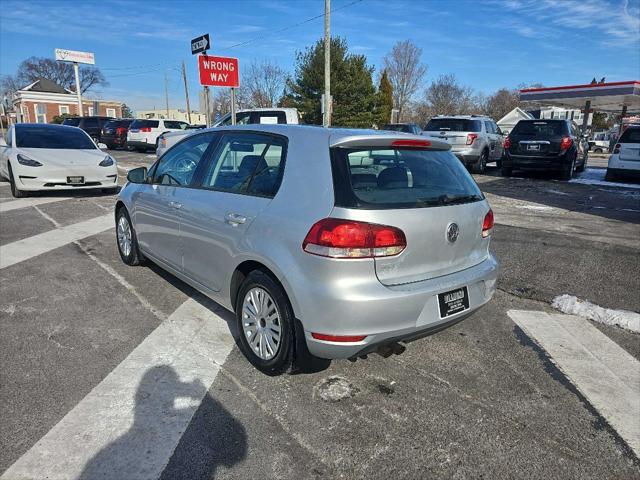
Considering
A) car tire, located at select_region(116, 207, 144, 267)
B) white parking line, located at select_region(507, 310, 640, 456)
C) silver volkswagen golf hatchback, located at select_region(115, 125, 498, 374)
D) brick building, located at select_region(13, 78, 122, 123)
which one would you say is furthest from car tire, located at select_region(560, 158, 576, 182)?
brick building, located at select_region(13, 78, 122, 123)

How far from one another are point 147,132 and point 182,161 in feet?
66.0

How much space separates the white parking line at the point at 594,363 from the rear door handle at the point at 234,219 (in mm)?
2515

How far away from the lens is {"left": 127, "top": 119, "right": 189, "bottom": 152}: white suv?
22422 mm

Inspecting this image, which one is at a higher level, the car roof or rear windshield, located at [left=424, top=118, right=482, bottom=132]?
rear windshield, located at [left=424, top=118, right=482, bottom=132]

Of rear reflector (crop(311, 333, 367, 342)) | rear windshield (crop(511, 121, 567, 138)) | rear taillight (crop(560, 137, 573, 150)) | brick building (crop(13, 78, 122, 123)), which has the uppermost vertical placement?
brick building (crop(13, 78, 122, 123))

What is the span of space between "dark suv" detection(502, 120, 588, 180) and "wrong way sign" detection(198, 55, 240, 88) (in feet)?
28.0

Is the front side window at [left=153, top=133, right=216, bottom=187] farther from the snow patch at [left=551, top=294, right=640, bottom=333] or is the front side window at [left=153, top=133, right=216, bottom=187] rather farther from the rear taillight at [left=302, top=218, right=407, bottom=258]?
the snow patch at [left=551, top=294, right=640, bottom=333]

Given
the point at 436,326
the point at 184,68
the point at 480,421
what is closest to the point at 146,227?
the point at 436,326

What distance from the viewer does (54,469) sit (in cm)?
218

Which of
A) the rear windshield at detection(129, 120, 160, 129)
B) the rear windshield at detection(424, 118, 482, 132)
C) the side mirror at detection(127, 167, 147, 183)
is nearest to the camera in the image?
the side mirror at detection(127, 167, 147, 183)

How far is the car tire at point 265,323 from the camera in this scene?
2787 millimetres

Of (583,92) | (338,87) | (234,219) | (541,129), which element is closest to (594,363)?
(234,219)

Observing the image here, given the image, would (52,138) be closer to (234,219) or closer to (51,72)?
(234,219)

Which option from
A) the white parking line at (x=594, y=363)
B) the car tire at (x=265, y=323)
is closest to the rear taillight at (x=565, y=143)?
the white parking line at (x=594, y=363)
